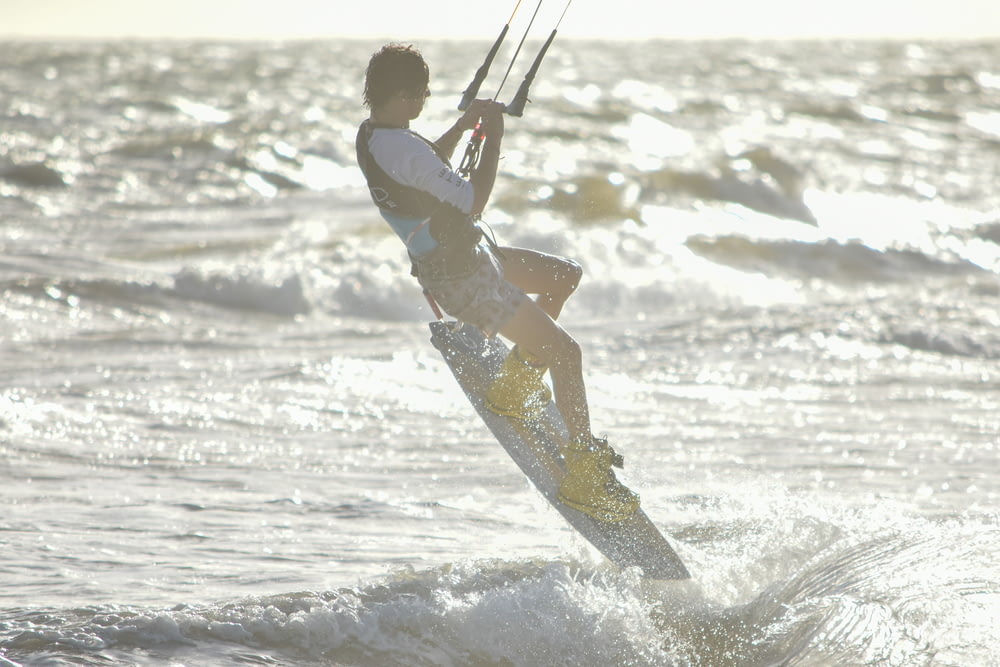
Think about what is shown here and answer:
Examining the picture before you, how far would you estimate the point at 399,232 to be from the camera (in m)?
5.12

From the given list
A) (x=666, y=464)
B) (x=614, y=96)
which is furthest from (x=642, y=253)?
(x=614, y=96)

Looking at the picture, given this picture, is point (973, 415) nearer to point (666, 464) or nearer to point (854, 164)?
point (666, 464)

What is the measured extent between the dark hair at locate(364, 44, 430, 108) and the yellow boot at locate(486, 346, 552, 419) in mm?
1342

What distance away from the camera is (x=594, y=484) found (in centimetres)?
545

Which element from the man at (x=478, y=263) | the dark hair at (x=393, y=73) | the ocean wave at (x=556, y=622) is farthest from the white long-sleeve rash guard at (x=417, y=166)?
the ocean wave at (x=556, y=622)

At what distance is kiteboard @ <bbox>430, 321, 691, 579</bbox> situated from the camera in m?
5.51

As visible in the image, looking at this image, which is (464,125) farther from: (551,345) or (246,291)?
(246,291)

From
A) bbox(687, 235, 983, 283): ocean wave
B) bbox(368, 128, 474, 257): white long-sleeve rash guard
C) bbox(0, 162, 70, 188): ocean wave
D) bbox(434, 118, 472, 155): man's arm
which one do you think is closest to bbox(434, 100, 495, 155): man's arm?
bbox(434, 118, 472, 155): man's arm

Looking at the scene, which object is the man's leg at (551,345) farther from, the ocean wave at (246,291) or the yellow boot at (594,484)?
the ocean wave at (246,291)

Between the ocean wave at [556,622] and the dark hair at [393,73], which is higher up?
the dark hair at [393,73]

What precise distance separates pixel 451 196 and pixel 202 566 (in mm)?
2331

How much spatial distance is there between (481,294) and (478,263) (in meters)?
0.14

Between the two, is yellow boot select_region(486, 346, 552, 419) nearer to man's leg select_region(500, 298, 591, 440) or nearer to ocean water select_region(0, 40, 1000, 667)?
man's leg select_region(500, 298, 591, 440)

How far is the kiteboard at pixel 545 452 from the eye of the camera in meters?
5.51
